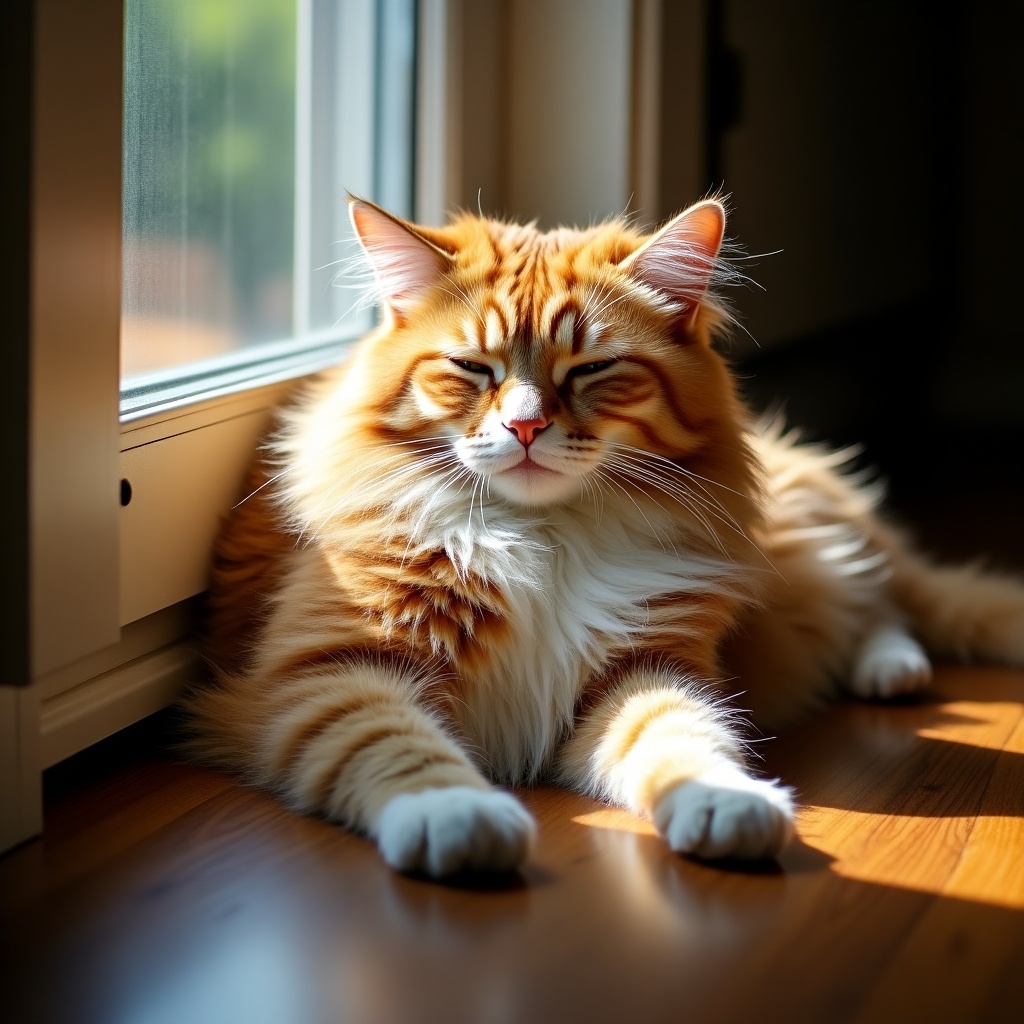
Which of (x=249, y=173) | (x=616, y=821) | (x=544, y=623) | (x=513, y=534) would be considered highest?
(x=249, y=173)

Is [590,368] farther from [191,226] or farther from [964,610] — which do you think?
[964,610]

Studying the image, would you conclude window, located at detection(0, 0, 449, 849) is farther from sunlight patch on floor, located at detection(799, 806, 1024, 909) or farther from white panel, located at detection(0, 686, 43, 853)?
sunlight patch on floor, located at detection(799, 806, 1024, 909)

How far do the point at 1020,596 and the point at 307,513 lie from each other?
1.18 metres

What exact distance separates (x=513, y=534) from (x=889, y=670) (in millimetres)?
677

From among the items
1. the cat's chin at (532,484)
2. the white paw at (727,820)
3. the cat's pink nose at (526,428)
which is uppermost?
the cat's pink nose at (526,428)

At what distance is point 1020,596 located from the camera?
6.78ft

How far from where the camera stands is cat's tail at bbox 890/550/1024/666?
2.04 metres

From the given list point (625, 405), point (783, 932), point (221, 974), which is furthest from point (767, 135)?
point (221, 974)

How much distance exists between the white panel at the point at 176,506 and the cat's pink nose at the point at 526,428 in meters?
0.44

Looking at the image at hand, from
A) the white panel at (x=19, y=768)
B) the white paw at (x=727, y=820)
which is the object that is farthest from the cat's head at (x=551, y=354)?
the white panel at (x=19, y=768)

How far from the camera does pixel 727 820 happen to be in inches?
47.8

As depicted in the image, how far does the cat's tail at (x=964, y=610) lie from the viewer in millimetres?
2043

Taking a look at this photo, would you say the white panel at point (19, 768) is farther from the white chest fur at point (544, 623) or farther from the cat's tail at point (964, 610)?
the cat's tail at point (964, 610)

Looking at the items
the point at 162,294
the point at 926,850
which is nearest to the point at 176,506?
the point at 162,294
